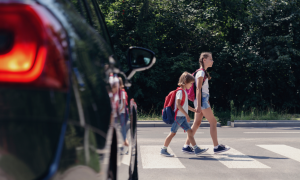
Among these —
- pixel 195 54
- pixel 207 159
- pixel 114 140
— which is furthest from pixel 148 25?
pixel 114 140

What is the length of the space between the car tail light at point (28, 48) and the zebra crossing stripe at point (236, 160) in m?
4.89

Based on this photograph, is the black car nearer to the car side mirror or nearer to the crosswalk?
the car side mirror

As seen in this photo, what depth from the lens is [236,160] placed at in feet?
19.9

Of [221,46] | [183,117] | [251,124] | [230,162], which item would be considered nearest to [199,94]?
[183,117]

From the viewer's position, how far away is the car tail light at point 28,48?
3.24 feet

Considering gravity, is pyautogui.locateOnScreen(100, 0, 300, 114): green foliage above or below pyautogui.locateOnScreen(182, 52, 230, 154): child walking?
above

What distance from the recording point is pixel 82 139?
1.17 metres

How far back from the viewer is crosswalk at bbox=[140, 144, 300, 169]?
560 cm

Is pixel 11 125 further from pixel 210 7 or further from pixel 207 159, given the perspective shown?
pixel 210 7

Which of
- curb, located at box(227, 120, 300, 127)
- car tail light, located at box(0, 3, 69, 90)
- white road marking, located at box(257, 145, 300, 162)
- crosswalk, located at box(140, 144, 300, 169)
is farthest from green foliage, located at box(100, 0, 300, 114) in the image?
car tail light, located at box(0, 3, 69, 90)

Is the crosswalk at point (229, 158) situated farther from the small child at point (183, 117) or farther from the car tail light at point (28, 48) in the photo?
the car tail light at point (28, 48)

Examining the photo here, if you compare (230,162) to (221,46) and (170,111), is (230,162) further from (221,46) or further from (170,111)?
(221,46)

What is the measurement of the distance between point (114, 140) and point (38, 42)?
87 centimetres

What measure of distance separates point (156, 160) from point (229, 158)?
129 centimetres
